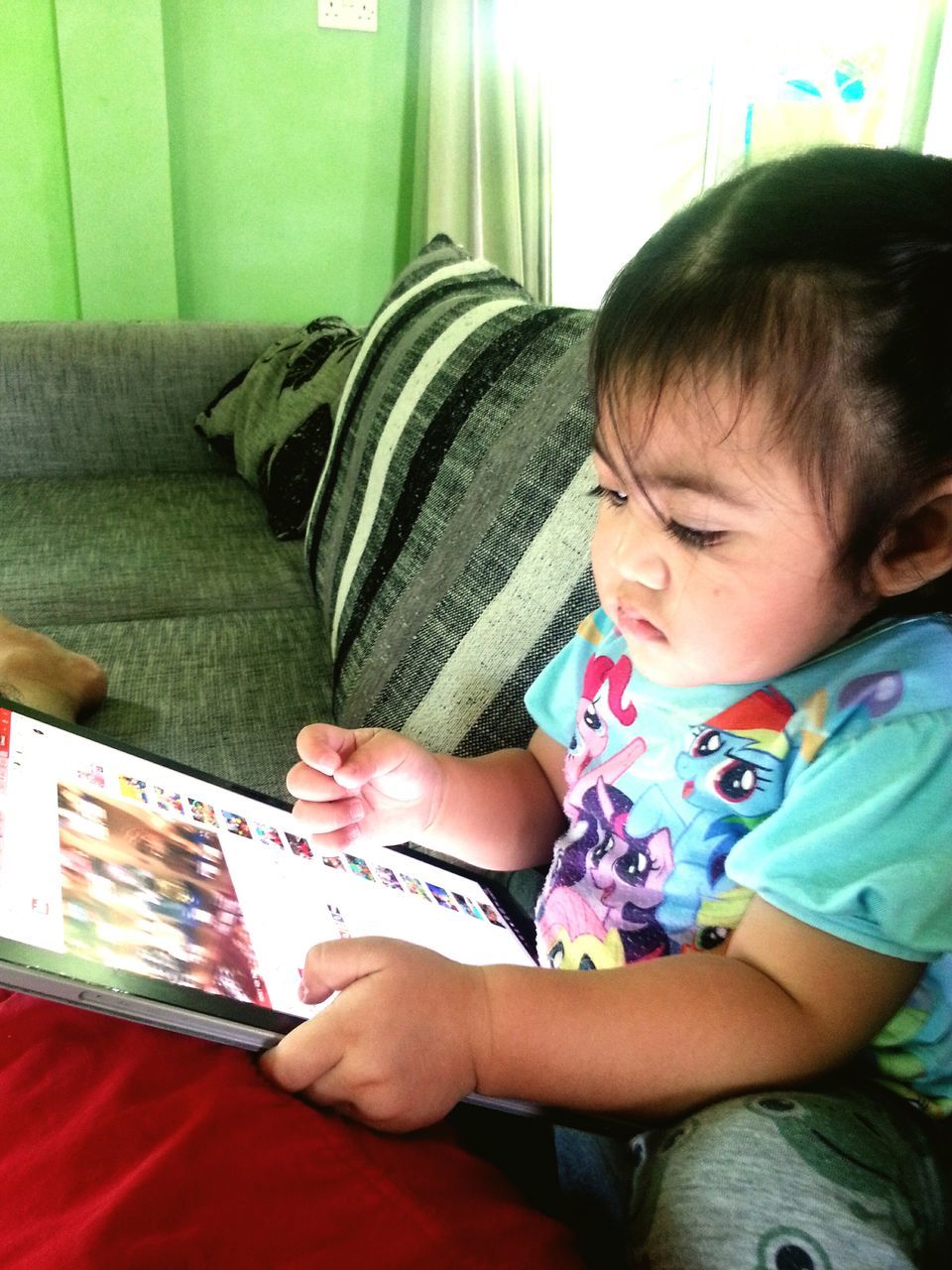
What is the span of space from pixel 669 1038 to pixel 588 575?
0.37 meters

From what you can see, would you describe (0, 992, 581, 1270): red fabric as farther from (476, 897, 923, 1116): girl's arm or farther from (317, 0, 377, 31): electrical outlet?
(317, 0, 377, 31): electrical outlet

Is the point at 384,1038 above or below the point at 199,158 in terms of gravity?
below

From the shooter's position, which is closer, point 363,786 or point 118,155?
point 363,786

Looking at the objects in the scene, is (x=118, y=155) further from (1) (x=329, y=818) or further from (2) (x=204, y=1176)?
(2) (x=204, y=1176)

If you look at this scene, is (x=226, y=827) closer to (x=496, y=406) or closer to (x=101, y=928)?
(x=101, y=928)

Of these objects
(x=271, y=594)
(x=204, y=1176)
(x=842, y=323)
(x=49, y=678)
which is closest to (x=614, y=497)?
(x=842, y=323)

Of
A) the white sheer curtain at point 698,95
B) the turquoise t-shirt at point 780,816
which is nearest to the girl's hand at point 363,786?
the turquoise t-shirt at point 780,816

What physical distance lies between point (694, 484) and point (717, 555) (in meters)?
0.04

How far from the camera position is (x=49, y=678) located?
106cm

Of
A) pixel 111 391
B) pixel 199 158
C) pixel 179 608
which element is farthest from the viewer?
pixel 199 158

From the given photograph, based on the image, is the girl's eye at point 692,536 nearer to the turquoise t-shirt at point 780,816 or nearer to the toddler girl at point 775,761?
the toddler girl at point 775,761

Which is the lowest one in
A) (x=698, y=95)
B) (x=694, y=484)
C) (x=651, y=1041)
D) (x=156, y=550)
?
(x=156, y=550)

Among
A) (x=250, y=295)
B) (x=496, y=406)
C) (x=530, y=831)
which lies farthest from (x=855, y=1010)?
(x=250, y=295)

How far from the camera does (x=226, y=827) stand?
A: 70 centimetres
